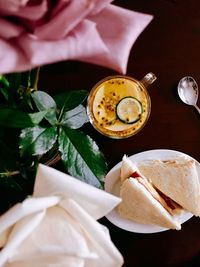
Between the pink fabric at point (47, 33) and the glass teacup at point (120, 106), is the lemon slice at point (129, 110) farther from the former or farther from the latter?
the pink fabric at point (47, 33)

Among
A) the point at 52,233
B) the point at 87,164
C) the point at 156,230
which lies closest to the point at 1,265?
the point at 52,233

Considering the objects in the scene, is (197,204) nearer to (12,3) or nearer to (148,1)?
(148,1)

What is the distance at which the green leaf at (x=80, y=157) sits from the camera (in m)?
0.62

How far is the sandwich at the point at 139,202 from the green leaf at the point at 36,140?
23 cm

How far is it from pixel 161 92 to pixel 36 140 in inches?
13.5

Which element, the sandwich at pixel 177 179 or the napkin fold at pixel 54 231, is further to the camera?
the sandwich at pixel 177 179

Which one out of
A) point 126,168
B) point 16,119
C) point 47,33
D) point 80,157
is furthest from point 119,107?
point 47,33

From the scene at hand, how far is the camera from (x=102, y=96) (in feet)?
2.77

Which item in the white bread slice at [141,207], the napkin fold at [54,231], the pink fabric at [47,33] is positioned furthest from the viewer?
the white bread slice at [141,207]

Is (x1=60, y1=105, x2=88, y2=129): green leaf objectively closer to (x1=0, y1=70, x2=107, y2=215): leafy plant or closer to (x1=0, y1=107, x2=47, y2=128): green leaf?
(x1=0, y1=70, x2=107, y2=215): leafy plant

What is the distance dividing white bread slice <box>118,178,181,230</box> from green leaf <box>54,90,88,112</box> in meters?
0.20

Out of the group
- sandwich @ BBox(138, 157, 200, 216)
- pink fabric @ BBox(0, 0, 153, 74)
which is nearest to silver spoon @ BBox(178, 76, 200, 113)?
sandwich @ BBox(138, 157, 200, 216)

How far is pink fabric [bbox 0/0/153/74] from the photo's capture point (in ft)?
1.11

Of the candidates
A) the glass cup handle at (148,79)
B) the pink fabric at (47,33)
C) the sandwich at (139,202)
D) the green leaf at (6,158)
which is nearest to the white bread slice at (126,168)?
the sandwich at (139,202)
